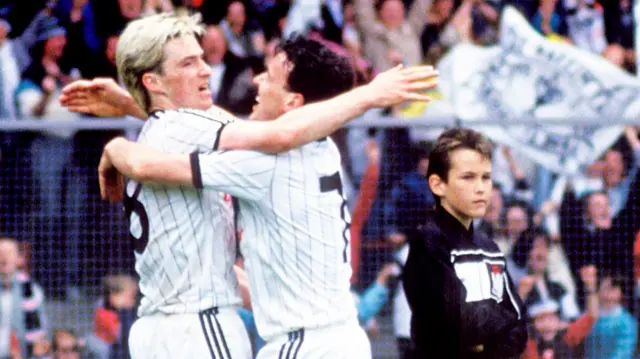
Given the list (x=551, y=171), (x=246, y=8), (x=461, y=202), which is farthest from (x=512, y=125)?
(x=461, y=202)

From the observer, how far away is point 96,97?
4.65 meters

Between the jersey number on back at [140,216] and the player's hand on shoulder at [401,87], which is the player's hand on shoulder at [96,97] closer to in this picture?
the jersey number on back at [140,216]

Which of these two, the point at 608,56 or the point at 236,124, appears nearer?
the point at 236,124

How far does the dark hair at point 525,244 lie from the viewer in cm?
694

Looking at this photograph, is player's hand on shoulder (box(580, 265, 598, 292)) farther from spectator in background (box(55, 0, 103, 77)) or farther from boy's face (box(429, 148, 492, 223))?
spectator in background (box(55, 0, 103, 77))

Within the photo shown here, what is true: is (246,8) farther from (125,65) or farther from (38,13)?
(125,65)

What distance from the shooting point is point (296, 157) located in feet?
13.0

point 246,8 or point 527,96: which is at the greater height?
point 246,8

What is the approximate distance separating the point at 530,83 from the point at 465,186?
3.12m

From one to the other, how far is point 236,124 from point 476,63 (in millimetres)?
3758

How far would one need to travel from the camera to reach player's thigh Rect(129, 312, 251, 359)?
13.0 ft

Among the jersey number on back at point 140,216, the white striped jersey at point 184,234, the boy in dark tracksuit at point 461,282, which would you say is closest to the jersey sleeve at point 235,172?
the white striped jersey at point 184,234

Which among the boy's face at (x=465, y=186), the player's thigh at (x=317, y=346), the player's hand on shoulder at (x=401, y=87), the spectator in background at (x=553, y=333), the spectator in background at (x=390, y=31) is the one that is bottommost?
the spectator in background at (x=553, y=333)

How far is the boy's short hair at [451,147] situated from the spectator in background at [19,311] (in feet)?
9.54
